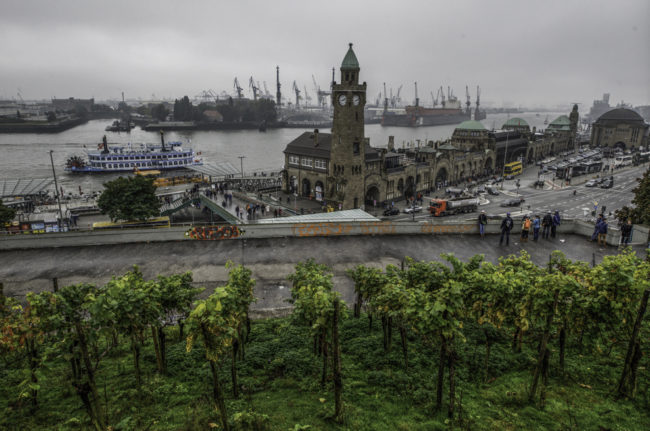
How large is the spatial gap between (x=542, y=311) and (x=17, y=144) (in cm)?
20738

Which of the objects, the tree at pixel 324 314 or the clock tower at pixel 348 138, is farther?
the clock tower at pixel 348 138

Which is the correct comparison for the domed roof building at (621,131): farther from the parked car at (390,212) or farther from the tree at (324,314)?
the tree at (324,314)

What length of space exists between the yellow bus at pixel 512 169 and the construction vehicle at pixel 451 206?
42.1 meters

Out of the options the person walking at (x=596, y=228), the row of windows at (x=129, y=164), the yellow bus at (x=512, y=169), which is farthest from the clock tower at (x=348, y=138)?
the row of windows at (x=129, y=164)

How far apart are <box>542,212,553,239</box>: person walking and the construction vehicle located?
107 ft

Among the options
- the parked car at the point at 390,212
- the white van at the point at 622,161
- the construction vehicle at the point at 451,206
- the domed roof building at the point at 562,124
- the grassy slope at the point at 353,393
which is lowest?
the parked car at the point at 390,212

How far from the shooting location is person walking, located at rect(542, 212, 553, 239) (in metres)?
29.7

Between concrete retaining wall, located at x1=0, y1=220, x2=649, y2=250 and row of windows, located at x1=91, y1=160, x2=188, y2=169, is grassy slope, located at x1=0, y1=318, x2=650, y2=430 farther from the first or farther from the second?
row of windows, located at x1=91, y1=160, x2=188, y2=169

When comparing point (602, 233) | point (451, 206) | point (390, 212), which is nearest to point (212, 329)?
point (602, 233)

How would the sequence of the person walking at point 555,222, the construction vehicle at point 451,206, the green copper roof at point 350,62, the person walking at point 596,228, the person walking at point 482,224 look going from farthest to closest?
the construction vehicle at point 451,206 < the green copper roof at point 350,62 < the person walking at point 482,224 < the person walking at point 555,222 < the person walking at point 596,228

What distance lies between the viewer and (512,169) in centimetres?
10269

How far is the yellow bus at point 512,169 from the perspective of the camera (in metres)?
102

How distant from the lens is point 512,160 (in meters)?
112

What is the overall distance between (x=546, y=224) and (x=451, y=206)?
34.3m
